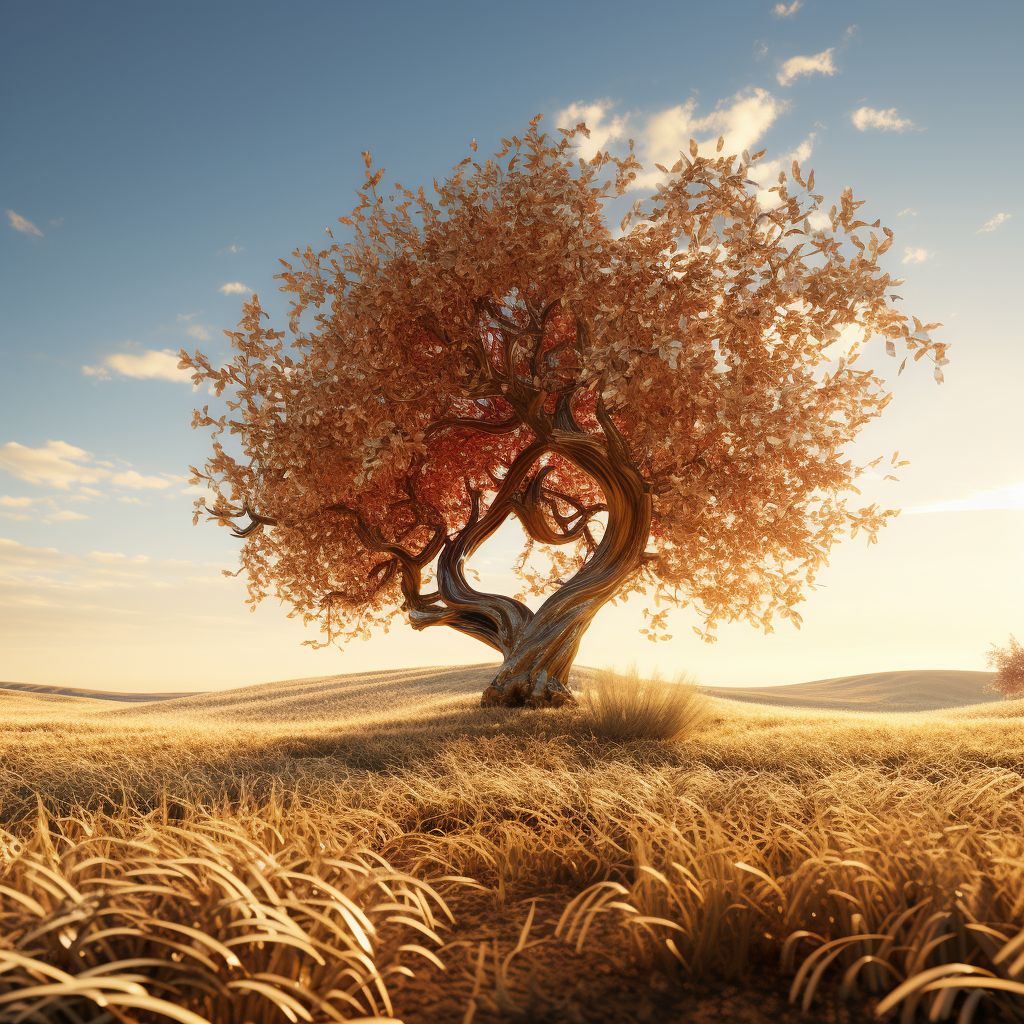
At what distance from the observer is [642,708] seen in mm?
7953

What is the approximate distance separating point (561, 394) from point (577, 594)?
3.27 meters

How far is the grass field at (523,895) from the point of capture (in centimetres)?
205

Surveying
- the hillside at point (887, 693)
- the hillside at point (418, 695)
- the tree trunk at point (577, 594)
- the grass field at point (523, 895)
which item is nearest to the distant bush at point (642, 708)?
the grass field at point (523, 895)

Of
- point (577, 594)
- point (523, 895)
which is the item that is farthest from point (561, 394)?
point (523, 895)

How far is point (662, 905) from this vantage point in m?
2.65

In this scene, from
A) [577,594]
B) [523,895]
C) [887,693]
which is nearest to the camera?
[523,895]

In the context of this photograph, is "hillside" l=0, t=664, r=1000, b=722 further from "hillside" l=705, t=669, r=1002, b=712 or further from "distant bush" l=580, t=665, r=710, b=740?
"distant bush" l=580, t=665, r=710, b=740

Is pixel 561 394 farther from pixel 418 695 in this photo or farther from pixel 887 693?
pixel 887 693

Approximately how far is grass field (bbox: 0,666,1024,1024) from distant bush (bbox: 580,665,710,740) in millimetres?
1524

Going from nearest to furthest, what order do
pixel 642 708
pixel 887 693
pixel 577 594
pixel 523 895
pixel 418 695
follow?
pixel 523 895
pixel 642 708
pixel 577 594
pixel 418 695
pixel 887 693

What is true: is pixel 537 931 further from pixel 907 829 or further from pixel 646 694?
pixel 646 694

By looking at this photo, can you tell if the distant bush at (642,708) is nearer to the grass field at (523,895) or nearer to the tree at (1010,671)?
the grass field at (523,895)

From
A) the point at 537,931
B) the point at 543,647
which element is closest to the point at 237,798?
the point at 537,931

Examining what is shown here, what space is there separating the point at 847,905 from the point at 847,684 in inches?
1312
